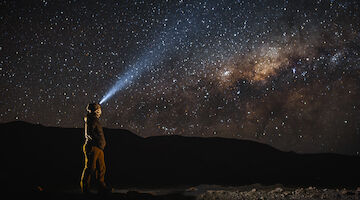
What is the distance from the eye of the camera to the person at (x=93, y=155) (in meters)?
4.86

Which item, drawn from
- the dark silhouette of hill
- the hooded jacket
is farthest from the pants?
the dark silhouette of hill

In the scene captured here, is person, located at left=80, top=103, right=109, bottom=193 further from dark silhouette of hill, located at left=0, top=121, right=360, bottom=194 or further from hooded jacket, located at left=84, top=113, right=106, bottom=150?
dark silhouette of hill, located at left=0, top=121, right=360, bottom=194

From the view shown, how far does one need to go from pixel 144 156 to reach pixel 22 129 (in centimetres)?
2466

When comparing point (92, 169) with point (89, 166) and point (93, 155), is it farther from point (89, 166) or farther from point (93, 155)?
point (93, 155)

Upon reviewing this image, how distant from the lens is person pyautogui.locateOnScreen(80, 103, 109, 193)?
4855 mm

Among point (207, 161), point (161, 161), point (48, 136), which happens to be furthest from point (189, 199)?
point (48, 136)

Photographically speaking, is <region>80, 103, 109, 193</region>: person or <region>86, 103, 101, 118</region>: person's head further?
<region>86, 103, 101, 118</region>: person's head

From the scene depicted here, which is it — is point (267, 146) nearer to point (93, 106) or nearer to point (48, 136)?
point (48, 136)

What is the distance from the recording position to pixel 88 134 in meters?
4.94

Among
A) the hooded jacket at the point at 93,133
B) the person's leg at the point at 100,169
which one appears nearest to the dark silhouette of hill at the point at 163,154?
the person's leg at the point at 100,169

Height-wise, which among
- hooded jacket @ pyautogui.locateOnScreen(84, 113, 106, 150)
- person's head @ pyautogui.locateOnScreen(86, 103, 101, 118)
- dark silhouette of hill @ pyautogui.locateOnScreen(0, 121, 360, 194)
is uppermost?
person's head @ pyautogui.locateOnScreen(86, 103, 101, 118)

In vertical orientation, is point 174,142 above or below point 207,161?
above

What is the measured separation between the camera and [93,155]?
4.86 meters

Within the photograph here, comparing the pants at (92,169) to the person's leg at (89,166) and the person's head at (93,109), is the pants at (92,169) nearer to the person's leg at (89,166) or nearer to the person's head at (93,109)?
the person's leg at (89,166)
